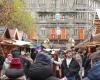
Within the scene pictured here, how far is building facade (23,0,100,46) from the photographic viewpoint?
96.8 meters

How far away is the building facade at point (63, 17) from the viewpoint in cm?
9675

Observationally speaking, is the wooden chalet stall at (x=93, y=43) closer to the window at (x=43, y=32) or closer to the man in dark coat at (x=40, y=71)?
the man in dark coat at (x=40, y=71)

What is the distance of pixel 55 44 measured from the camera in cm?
9750

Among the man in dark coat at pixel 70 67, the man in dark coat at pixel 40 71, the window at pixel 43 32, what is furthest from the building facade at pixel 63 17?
the man in dark coat at pixel 40 71

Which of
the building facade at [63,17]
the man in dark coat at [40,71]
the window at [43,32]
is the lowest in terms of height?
the window at [43,32]

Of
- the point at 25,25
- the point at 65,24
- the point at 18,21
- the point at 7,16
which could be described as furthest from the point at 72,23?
the point at 7,16

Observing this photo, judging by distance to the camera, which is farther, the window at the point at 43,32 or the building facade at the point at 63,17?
the window at the point at 43,32

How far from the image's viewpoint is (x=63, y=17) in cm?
10381

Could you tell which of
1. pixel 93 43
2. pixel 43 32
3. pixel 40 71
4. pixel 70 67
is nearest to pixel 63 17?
pixel 43 32

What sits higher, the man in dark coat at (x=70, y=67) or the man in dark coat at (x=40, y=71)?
the man in dark coat at (x=40, y=71)

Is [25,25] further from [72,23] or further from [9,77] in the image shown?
[9,77]

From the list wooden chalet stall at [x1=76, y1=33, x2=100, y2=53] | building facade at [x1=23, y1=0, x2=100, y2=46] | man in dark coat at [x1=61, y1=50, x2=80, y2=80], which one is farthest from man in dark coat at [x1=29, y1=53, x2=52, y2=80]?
building facade at [x1=23, y1=0, x2=100, y2=46]

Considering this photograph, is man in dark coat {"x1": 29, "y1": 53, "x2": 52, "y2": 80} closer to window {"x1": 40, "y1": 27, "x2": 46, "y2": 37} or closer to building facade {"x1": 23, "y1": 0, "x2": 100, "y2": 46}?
building facade {"x1": 23, "y1": 0, "x2": 100, "y2": 46}

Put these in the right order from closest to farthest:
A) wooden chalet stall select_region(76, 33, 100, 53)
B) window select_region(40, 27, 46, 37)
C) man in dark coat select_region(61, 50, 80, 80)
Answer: man in dark coat select_region(61, 50, 80, 80)
wooden chalet stall select_region(76, 33, 100, 53)
window select_region(40, 27, 46, 37)
